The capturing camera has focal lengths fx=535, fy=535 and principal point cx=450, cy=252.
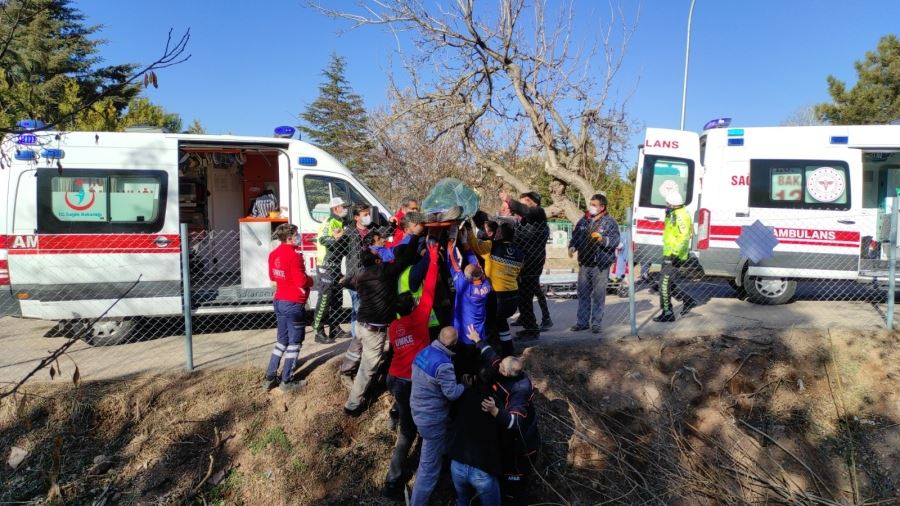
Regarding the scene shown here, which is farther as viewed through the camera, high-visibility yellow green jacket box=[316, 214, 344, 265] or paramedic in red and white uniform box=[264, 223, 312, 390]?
high-visibility yellow green jacket box=[316, 214, 344, 265]

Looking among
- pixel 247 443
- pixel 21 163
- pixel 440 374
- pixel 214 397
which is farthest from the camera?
pixel 21 163

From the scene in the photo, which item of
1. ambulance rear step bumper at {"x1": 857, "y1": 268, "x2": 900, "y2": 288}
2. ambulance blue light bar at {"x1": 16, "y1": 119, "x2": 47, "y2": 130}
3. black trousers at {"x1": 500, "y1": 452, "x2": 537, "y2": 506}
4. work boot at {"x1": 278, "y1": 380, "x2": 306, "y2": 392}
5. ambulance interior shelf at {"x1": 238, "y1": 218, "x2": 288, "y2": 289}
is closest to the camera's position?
ambulance blue light bar at {"x1": 16, "y1": 119, "x2": 47, "y2": 130}

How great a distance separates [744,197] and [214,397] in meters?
7.65

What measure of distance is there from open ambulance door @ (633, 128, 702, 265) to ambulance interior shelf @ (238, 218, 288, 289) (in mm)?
5695

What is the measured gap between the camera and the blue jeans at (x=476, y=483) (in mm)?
3838

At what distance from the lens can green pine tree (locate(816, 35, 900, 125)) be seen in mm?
22672

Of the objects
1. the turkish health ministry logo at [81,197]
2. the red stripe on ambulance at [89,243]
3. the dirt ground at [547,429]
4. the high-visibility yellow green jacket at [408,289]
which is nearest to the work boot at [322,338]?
the dirt ground at [547,429]

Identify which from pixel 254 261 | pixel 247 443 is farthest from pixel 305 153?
pixel 247 443

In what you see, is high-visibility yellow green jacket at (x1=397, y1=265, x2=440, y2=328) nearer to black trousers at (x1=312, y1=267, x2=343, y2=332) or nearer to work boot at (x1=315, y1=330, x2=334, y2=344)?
black trousers at (x1=312, y1=267, x2=343, y2=332)

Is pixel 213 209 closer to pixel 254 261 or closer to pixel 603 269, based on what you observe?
pixel 254 261

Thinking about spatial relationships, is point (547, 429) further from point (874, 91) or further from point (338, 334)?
point (874, 91)

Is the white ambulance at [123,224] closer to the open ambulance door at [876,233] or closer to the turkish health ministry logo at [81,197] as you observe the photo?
the turkish health ministry logo at [81,197]

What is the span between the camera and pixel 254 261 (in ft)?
24.6

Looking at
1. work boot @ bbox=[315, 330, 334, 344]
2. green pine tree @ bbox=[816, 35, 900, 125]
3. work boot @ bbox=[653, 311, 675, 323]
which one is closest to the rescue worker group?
work boot @ bbox=[315, 330, 334, 344]
